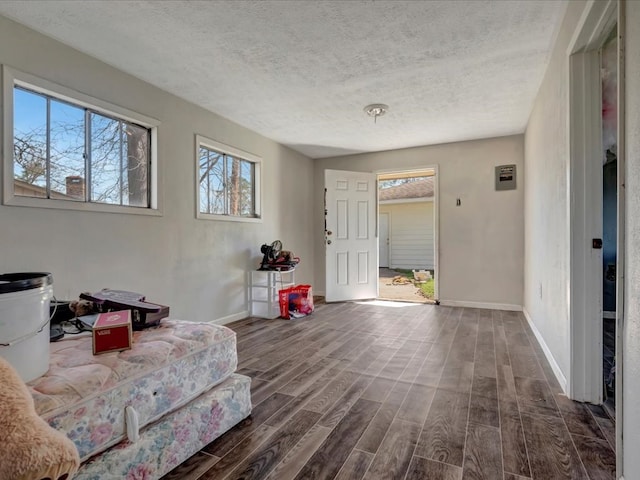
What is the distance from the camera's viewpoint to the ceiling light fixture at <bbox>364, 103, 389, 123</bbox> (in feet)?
11.4

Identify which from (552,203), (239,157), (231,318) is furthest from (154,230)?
(552,203)

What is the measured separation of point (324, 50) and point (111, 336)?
2.32 m

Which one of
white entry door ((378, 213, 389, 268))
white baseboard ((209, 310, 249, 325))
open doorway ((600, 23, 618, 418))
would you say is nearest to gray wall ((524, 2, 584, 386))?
open doorway ((600, 23, 618, 418))

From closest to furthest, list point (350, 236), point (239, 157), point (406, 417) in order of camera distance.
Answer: point (406, 417), point (239, 157), point (350, 236)

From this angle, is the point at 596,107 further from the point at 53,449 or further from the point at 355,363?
the point at 53,449

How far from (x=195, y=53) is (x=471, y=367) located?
3200mm

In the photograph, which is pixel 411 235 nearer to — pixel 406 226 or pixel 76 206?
pixel 406 226

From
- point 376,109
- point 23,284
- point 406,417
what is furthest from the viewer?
point 376,109

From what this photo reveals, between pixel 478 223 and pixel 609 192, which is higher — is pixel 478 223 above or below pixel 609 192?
below

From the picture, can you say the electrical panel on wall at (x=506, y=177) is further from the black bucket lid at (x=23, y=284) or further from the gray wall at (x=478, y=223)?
the black bucket lid at (x=23, y=284)

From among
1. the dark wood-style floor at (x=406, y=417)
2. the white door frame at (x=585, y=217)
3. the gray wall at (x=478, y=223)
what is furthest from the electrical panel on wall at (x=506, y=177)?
the white door frame at (x=585, y=217)

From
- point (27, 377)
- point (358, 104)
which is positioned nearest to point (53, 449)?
point (27, 377)

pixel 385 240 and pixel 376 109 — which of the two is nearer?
pixel 376 109

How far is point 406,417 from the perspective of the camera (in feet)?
5.92
